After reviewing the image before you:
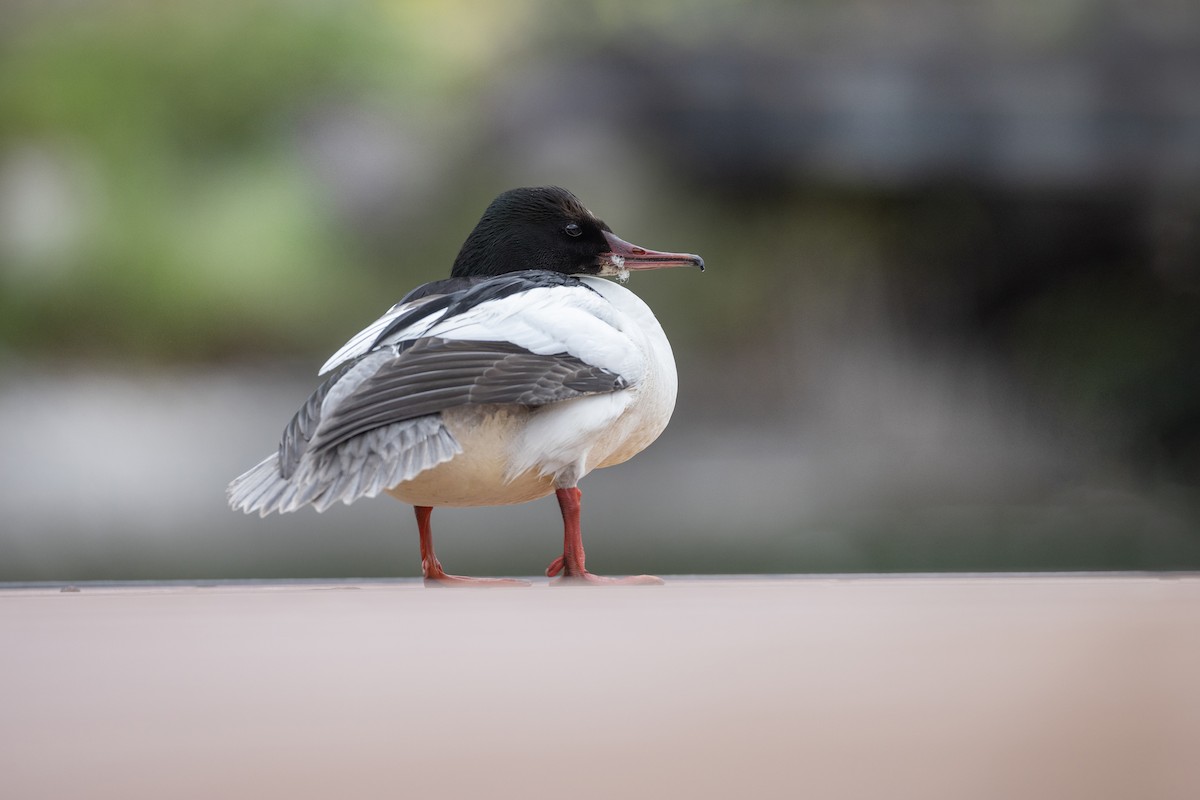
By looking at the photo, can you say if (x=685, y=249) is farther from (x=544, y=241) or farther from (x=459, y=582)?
(x=459, y=582)

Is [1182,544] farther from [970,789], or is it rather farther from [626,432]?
[970,789]

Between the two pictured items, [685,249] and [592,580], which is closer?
[592,580]

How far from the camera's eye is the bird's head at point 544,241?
1.12 meters

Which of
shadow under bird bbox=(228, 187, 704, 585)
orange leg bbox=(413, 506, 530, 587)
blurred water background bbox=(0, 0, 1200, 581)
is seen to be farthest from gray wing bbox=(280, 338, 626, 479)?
blurred water background bbox=(0, 0, 1200, 581)

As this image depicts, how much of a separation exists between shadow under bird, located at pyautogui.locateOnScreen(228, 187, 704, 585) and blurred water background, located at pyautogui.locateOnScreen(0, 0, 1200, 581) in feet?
5.16

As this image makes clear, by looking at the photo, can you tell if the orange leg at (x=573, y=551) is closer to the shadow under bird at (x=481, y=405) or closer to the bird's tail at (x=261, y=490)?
the shadow under bird at (x=481, y=405)

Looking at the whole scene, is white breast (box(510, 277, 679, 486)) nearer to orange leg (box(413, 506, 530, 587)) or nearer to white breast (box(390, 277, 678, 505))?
white breast (box(390, 277, 678, 505))

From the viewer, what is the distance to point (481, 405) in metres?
0.92

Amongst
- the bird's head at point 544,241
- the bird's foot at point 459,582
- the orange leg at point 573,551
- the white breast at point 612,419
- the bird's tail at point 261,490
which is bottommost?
the bird's foot at point 459,582

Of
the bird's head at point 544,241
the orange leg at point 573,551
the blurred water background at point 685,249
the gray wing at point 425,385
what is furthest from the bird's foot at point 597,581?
the blurred water background at point 685,249

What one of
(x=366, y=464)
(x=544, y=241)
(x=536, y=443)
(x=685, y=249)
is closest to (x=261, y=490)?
(x=366, y=464)

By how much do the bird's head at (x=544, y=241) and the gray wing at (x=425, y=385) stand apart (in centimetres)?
20

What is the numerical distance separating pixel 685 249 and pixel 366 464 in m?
1.93

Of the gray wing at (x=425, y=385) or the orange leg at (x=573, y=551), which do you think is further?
the orange leg at (x=573, y=551)
